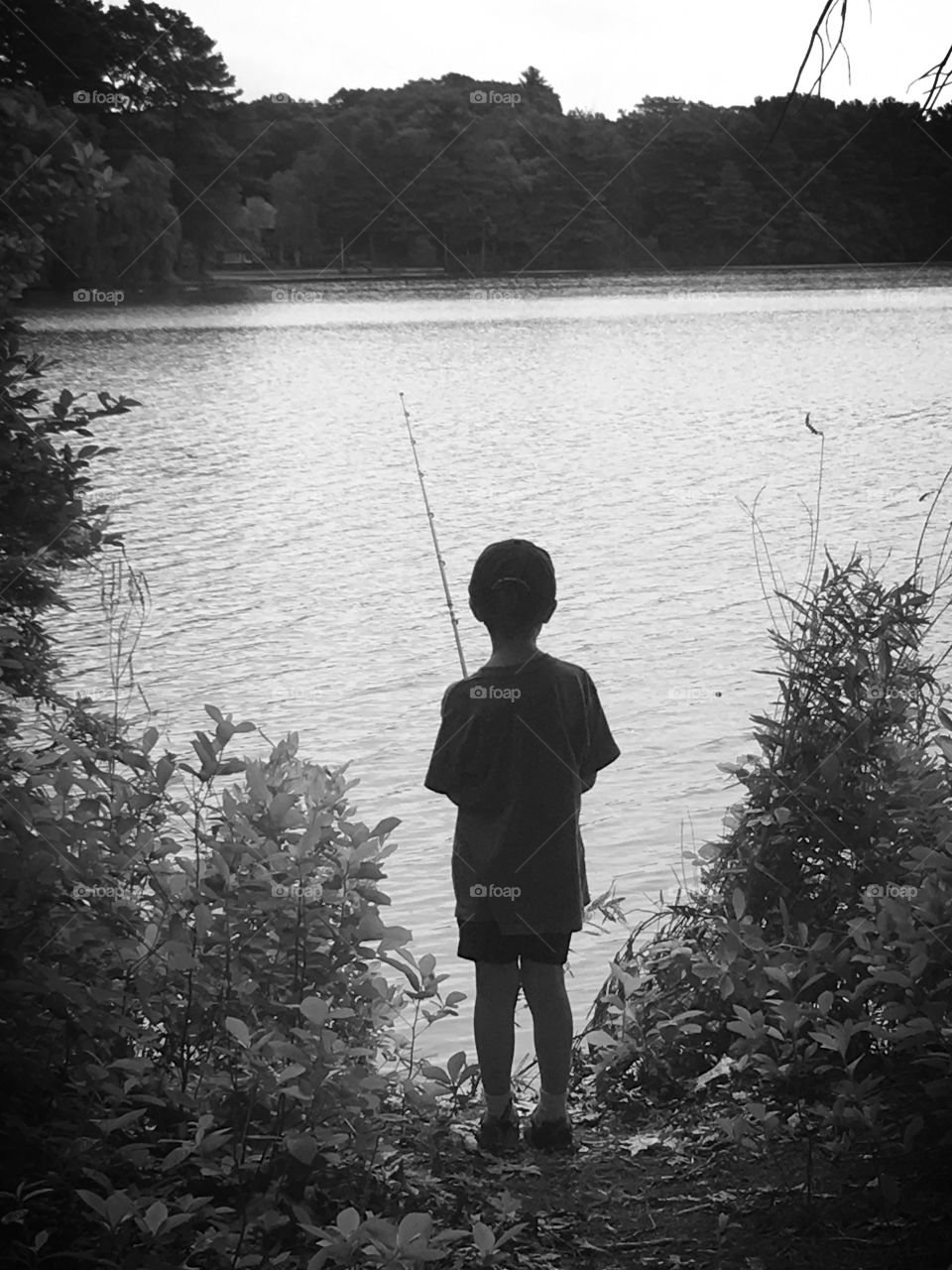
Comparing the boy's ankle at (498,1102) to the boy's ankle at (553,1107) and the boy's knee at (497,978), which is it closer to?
the boy's ankle at (553,1107)

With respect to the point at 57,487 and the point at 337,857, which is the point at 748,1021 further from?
the point at 57,487

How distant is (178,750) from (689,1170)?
4.06 meters

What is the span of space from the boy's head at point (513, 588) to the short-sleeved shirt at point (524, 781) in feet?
0.28

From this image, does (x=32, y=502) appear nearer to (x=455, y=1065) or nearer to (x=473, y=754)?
(x=473, y=754)

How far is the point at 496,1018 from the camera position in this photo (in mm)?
3096

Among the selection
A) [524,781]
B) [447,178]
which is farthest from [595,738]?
[447,178]

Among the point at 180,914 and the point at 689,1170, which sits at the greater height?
the point at 180,914

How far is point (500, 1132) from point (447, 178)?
140ft

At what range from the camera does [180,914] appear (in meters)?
3.09

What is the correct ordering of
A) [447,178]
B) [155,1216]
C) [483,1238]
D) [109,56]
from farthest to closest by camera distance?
[447,178] → [109,56] → [483,1238] → [155,1216]

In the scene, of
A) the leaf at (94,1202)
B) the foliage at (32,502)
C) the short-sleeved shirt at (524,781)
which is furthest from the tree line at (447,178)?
the leaf at (94,1202)

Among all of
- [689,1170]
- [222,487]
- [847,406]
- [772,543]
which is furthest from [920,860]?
[847,406]

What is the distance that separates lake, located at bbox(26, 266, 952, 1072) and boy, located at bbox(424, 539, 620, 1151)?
1.28 m

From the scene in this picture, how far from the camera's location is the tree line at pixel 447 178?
29703 millimetres
